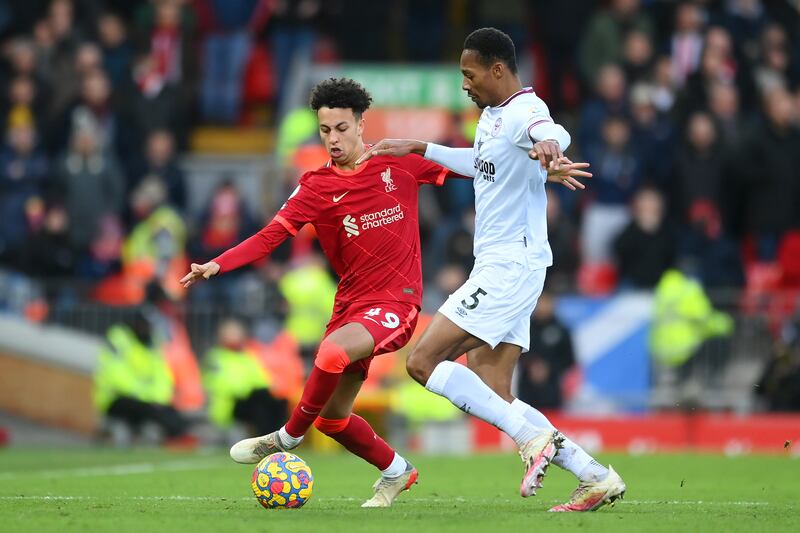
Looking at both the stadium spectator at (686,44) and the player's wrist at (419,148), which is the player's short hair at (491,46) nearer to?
the player's wrist at (419,148)

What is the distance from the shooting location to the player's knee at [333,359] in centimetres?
880

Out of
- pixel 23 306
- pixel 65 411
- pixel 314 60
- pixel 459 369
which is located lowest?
pixel 65 411

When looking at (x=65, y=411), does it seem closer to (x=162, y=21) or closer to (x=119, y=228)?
(x=119, y=228)

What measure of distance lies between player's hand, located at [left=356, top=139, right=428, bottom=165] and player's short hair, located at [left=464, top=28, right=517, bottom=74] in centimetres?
66

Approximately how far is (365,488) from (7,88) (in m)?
10.6

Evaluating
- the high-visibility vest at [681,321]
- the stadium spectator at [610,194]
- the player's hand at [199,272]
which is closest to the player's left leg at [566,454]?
the player's hand at [199,272]

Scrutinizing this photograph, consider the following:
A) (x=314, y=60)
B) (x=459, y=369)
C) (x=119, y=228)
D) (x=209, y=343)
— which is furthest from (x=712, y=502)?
(x=314, y=60)

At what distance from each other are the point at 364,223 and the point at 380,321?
1.96 feet

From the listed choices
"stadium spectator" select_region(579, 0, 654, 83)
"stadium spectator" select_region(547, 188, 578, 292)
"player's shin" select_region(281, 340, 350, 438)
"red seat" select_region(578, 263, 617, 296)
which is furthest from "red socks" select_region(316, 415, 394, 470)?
"stadium spectator" select_region(579, 0, 654, 83)

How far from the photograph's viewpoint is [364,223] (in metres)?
9.28

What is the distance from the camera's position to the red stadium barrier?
16.4 metres

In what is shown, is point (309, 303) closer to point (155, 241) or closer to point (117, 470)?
point (155, 241)

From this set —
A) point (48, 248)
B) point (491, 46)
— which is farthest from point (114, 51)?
point (491, 46)

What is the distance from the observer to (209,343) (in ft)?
59.5
